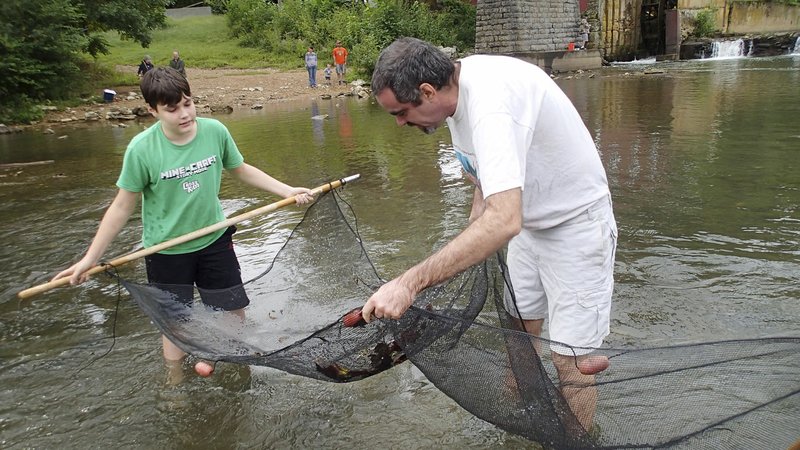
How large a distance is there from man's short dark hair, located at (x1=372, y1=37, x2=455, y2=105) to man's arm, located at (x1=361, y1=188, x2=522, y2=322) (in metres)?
0.44

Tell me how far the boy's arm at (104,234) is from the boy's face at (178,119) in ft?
1.17

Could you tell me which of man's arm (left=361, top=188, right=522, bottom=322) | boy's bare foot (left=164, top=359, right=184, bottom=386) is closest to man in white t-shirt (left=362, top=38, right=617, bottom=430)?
man's arm (left=361, top=188, right=522, bottom=322)

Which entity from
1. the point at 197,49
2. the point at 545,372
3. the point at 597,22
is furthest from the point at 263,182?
the point at 197,49

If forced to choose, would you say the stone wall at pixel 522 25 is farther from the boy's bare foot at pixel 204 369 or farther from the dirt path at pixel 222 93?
the boy's bare foot at pixel 204 369

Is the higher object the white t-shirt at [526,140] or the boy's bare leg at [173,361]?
the white t-shirt at [526,140]

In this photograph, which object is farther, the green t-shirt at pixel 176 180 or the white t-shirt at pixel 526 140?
the green t-shirt at pixel 176 180

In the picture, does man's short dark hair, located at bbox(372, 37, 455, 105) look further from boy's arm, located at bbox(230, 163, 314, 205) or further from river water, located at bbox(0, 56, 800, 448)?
river water, located at bbox(0, 56, 800, 448)

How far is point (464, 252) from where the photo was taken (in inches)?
76.9

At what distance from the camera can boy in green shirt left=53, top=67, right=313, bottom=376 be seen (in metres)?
2.97

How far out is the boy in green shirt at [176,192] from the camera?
9.75 feet

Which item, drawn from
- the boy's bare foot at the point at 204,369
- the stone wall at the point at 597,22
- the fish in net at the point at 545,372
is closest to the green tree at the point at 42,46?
the stone wall at the point at 597,22

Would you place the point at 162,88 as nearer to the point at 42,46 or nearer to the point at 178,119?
the point at 178,119

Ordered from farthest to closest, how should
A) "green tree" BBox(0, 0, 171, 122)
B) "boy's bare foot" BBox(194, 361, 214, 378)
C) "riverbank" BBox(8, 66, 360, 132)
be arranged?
1. "riverbank" BBox(8, 66, 360, 132)
2. "green tree" BBox(0, 0, 171, 122)
3. "boy's bare foot" BBox(194, 361, 214, 378)

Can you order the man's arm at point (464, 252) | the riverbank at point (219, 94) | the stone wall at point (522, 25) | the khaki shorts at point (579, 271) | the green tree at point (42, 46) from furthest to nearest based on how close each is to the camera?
1. the stone wall at point (522, 25)
2. the riverbank at point (219, 94)
3. the green tree at point (42, 46)
4. the khaki shorts at point (579, 271)
5. the man's arm at point (464, 252)
